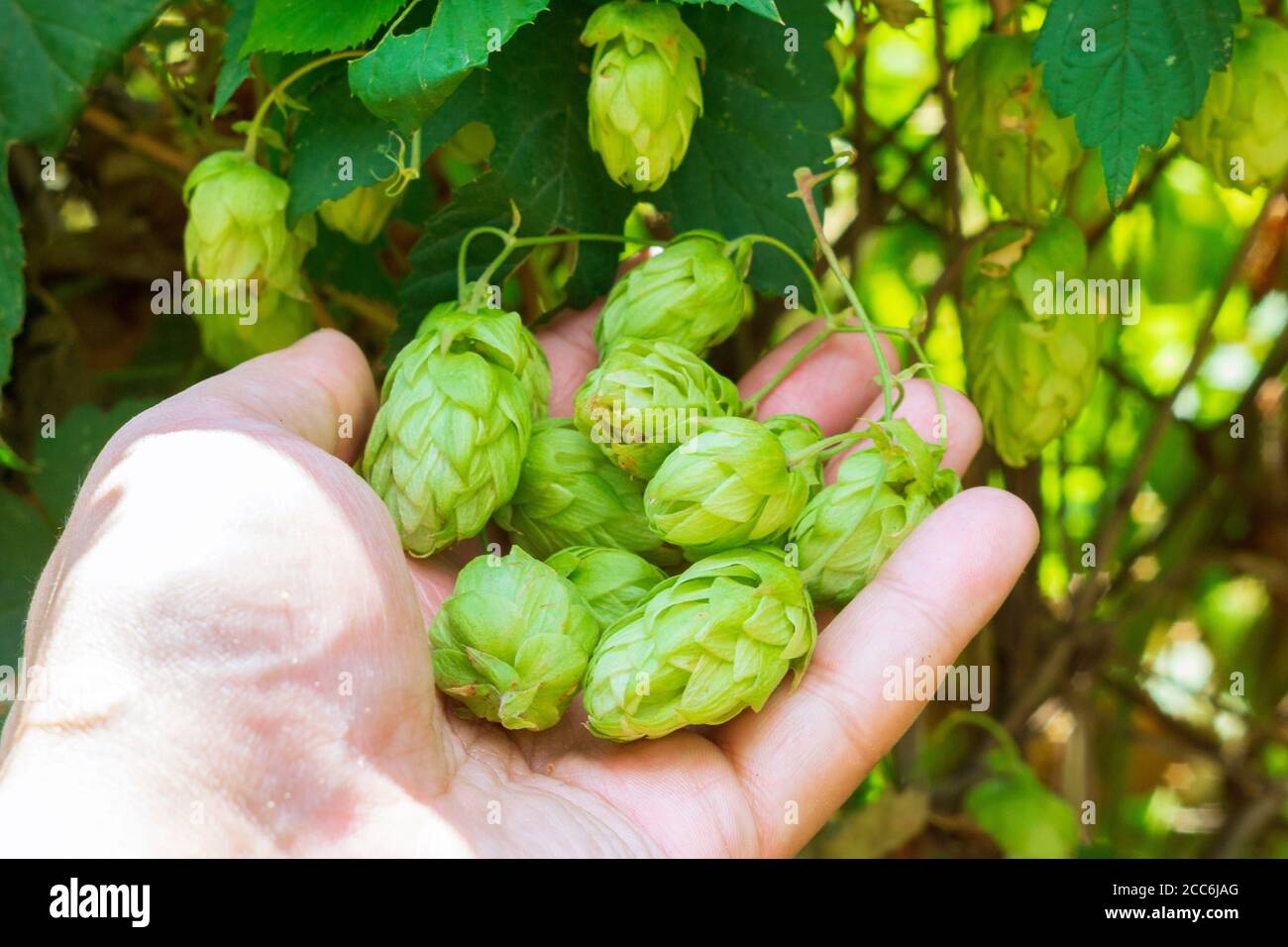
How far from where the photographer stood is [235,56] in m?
1.06

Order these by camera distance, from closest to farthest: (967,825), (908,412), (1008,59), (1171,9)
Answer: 1. (1171,9)
2. (1008,59)
3. (908,412)
4. (967,825)

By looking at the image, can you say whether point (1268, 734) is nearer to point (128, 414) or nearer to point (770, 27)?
point (770, 27)

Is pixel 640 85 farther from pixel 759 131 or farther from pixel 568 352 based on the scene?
pixel 568 352

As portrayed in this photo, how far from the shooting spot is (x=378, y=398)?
1238mm

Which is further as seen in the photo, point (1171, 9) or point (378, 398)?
point (378, 398)

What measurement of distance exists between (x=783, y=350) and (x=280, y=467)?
1.88ft

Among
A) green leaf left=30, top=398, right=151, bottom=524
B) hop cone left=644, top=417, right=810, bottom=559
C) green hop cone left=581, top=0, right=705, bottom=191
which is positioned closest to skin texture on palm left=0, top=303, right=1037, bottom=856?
hop cone left=644, top=417, right=810, bottom=559

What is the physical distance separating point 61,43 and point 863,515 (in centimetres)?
73

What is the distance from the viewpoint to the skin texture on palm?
0.84 metres

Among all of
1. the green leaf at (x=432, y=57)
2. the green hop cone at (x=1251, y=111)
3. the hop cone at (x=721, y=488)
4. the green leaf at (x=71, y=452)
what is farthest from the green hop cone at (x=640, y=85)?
the green leaf at (x=71, y=452)

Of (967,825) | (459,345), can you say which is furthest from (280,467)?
(967,825)

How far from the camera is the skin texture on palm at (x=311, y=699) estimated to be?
84cm

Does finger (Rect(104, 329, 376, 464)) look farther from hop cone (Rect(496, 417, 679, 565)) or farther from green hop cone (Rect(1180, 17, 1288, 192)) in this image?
green hop cone (Rect(1180, 17, 1288, 192))

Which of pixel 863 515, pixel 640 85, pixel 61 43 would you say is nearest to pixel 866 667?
pixel 863 515
